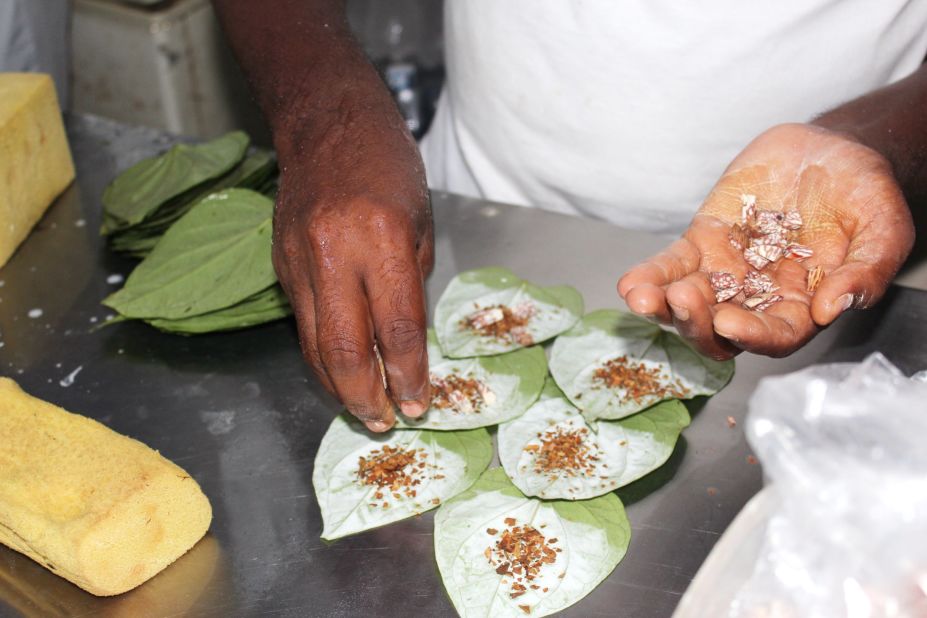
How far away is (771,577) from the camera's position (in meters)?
0.60

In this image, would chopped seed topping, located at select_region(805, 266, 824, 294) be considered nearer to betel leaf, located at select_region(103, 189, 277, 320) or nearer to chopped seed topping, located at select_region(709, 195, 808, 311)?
chopped seed topping, located at select_region(709, 195, 808, 311)

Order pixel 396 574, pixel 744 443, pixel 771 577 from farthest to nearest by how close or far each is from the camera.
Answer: pixel 744 443 → pixel 396 574 → pixel 771 577

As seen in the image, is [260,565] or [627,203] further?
[627,203]

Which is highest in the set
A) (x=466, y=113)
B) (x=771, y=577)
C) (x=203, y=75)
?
(x=771, y=577)

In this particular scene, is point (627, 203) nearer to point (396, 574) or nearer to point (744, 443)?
point (744, 443)

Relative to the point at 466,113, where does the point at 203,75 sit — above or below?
below

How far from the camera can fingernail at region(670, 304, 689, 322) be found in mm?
861

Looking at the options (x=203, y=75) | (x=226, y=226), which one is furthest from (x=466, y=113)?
(x=203, y=75)

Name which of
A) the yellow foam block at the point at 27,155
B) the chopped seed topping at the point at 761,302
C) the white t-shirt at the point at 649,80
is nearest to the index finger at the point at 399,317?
the chopped seed topping at the point at 761,302

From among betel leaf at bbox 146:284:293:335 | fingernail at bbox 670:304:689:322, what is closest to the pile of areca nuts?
fingernail at bbox 670:304:689:322

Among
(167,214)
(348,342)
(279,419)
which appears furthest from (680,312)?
(167,214)

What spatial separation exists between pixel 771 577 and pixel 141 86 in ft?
6.85

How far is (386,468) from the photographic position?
98 centimetres

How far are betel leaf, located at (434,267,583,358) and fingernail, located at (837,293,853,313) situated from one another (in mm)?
340
